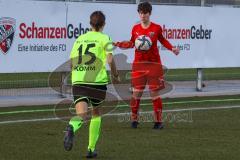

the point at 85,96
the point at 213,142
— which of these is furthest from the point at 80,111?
the point at 213,142

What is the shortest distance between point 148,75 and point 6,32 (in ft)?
13.9

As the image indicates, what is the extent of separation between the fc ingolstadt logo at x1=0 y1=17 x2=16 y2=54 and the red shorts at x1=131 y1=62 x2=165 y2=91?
4.01m

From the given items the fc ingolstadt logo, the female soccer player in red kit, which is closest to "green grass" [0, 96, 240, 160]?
the female soccer player in red kit

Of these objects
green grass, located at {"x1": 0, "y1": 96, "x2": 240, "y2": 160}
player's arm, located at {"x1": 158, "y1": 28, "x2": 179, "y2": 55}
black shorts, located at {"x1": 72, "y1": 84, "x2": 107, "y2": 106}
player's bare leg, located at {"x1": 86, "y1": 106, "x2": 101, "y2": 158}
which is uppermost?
player's arm, located at {"x1": 158, "y1": 28, "x2": 179, "y2": 55}

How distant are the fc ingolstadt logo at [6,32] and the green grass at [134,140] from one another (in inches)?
71.4

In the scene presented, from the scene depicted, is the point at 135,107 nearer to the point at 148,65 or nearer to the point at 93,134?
the point at 148,65

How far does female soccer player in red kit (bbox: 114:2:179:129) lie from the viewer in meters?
12.6

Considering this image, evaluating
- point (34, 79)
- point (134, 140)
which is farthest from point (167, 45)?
point (34, 79)

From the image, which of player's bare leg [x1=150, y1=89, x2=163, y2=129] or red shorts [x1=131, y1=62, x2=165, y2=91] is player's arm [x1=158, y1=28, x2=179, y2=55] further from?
player's bare leg [x1=150, y1=89, x2=163, y2=129]

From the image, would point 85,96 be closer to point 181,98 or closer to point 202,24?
point 181,98

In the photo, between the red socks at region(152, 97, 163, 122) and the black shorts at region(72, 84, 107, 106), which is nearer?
the black shorts at region(72, 84, 107, 106)

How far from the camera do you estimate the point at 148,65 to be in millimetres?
12820

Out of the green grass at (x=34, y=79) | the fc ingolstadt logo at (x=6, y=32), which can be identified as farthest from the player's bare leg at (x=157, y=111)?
the green grass at (x=34, y=79)

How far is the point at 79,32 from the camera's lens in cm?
1733
